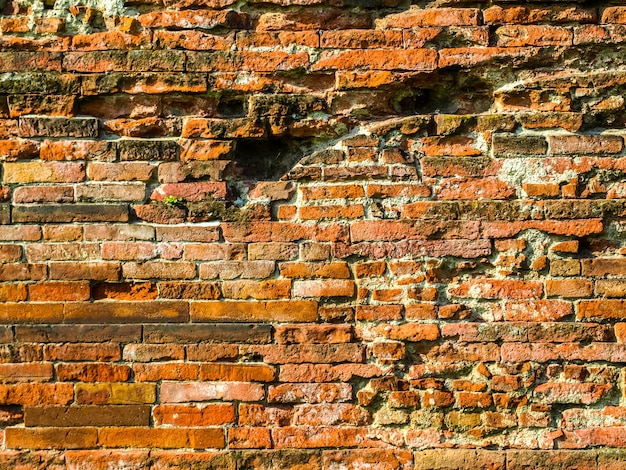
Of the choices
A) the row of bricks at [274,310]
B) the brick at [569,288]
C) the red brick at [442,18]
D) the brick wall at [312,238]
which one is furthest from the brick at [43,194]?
the brick at [569,288]

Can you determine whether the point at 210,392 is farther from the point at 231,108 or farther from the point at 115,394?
the point at 231,108

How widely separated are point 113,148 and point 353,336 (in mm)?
1296

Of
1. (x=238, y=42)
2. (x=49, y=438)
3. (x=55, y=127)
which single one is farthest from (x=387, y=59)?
(x=49, y=438)

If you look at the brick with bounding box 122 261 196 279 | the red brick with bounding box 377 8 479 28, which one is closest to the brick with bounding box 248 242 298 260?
the brick with bounding box 122 261 196 279

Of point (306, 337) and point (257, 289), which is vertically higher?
point (257, 289)

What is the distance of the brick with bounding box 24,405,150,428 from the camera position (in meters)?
2.52

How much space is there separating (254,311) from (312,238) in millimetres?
392

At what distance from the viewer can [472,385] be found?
2.53m

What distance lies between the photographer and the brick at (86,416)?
8.25 feet

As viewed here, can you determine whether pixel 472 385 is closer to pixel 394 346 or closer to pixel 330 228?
pixel 394 346

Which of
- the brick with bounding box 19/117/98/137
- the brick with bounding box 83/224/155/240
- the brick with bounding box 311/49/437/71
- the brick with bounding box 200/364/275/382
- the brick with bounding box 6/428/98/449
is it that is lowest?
the brick with bounding box 6/428/98/449

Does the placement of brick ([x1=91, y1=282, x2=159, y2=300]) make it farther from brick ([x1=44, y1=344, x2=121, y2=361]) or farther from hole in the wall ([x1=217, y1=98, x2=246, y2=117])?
hole in the wall ([x1=217, y1=98, x2=246, y2=117])

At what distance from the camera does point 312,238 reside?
2.57 m

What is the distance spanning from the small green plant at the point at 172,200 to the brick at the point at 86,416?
33.6 inches
